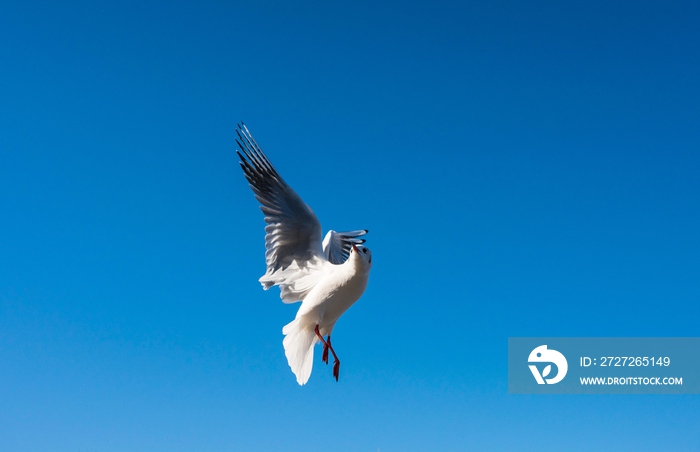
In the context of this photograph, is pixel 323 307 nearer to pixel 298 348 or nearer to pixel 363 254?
pixel 298 348

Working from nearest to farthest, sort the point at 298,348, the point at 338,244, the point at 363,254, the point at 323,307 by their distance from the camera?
the point at 363,254
the point at 323,307
the point at 298,348
the point at 338,244

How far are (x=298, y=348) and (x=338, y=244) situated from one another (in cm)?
221

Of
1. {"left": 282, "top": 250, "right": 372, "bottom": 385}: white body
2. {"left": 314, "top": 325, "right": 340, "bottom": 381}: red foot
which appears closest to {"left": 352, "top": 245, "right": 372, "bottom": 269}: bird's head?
{"left": 282, "top": 250, "right": 372, "bottom": 385}: white body

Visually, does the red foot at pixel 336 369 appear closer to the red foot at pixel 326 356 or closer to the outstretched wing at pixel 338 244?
the red foot at pixel 326 356

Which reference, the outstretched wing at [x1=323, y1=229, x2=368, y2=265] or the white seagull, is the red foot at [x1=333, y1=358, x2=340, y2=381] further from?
the outstretched wing at [x1=323, y1=229, x2=368, y2=265]

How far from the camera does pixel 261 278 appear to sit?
916 centimetres

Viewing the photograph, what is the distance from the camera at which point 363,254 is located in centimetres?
803

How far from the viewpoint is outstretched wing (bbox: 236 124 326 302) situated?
9008mm

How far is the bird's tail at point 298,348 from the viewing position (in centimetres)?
885

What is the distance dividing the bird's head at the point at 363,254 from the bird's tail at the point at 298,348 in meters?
1.26

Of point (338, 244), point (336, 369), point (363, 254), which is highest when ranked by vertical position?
point (338, 244)

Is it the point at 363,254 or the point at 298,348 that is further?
the point at 298,348

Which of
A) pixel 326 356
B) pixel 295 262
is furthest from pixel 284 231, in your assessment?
pixel 326 356

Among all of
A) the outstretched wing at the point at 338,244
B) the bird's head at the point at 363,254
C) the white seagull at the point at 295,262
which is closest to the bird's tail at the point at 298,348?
the white seagull at the point at 295,262
